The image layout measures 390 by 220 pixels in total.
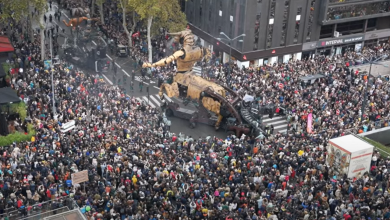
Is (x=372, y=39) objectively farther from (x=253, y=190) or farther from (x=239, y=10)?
(x=253, y=190)

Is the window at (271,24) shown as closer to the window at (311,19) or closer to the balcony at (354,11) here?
the window at (311,19)

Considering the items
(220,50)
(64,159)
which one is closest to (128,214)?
(64,159)

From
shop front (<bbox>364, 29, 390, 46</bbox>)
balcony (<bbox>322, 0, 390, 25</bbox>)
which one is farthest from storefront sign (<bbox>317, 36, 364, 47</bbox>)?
balcony (<bbox>322, 0, 390, 25</bbox>)

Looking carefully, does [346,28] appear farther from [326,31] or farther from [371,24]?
[371,24]

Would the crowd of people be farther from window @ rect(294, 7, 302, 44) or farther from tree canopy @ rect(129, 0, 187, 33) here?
window @ rect(294, 7, 302, 44)

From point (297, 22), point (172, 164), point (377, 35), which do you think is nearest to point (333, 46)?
point (377, 35)
